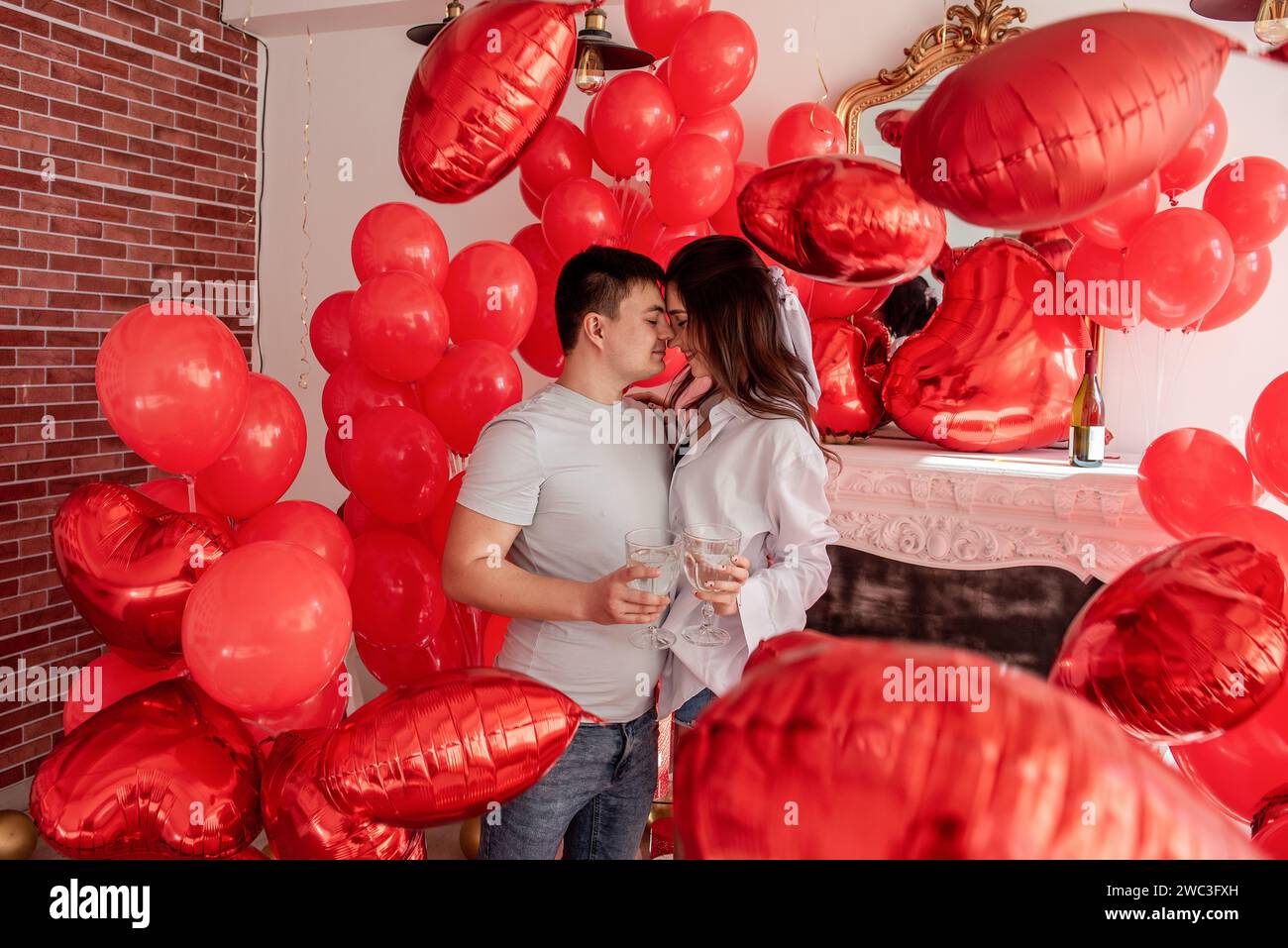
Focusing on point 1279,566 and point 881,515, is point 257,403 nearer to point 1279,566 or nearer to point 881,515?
point 1279,566

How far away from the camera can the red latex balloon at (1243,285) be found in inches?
86.7

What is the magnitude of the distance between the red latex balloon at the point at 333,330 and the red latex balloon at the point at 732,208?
102cm

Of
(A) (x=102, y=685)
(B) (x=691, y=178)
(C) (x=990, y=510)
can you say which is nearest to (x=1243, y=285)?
(C) (x=990, y=510)

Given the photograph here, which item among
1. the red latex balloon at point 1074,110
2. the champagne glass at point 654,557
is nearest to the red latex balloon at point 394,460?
the champagne glass at point 654,557

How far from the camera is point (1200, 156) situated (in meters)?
2.16

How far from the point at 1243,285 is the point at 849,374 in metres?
1.01

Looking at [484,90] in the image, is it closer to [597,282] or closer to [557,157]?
[597,282]

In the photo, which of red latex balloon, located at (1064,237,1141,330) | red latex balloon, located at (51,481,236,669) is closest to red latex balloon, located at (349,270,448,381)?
red latex balloon, located at (51,481,236,669)

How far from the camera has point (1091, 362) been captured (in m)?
2.63

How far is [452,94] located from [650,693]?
3.07 ft

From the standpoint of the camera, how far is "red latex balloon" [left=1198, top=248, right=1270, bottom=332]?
7.22 feet

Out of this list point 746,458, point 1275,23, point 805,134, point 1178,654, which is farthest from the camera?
point 805,134

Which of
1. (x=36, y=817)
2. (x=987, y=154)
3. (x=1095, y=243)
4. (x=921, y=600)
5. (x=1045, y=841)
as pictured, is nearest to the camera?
(x=1045, y=841)
